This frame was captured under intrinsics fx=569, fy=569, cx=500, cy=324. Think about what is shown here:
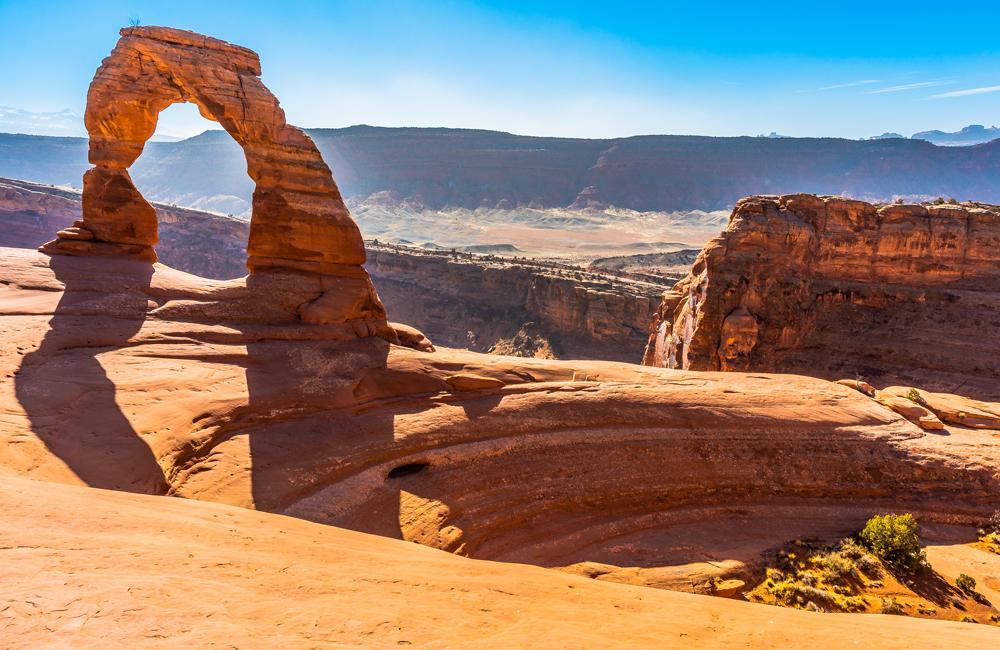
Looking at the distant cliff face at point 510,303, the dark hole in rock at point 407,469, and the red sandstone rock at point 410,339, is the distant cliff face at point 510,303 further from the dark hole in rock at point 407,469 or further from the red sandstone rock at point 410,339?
the dark hole in rock at point 407,469

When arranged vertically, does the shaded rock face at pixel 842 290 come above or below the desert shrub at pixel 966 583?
above

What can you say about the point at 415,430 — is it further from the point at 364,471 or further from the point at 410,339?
the point at 410,339

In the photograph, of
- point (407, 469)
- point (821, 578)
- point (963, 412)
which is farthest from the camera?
point (963, 412)

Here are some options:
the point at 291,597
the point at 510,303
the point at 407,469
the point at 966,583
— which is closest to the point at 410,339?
the point at 407,469

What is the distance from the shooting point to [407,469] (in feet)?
42.0

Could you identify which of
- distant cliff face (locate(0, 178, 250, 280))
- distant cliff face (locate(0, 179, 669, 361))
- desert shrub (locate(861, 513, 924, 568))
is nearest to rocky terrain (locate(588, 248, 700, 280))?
distant cliff face (locate(0, 179, 669, 361))

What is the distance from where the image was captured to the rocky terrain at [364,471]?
5531mm

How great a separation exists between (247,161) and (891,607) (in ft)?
64.2

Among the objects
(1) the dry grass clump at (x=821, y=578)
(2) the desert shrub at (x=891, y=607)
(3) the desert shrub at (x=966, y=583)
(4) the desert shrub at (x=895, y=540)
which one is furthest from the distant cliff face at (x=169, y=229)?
(3) the desert shrub at (x=966, y=583)

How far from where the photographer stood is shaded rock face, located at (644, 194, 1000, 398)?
2898cm

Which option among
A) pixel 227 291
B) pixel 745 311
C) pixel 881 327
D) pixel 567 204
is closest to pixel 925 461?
pixel 745 311

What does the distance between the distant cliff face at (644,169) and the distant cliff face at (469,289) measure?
90.6 m

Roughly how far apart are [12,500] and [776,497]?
15.0m

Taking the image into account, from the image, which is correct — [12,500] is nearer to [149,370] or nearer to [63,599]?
[63,599]
